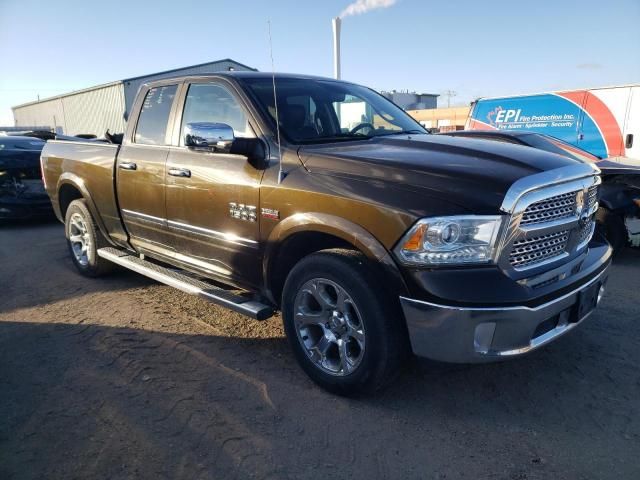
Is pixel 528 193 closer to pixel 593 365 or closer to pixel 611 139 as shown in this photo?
pixel 593 365

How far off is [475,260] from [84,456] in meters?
2.20

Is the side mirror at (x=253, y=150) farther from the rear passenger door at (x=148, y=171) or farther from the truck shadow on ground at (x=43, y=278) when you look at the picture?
the truck shadow on ground at (x=43, y=278)

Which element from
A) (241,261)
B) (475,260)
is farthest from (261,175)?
(475,260)

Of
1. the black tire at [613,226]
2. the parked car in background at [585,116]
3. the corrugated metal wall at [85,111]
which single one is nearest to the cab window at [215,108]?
the black tire at [613,226]

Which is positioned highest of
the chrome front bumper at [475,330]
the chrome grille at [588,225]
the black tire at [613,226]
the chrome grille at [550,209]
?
the chrome grille at [550,209]

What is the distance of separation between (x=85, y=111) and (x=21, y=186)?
2712cm

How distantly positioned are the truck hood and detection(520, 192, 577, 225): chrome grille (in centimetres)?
18

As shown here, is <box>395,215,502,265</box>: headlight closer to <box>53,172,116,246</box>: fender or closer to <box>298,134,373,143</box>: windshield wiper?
<box>298,134,373,143</box>: windshield wiper

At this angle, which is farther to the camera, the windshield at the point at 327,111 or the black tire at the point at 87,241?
the black tire at the point at 87,241

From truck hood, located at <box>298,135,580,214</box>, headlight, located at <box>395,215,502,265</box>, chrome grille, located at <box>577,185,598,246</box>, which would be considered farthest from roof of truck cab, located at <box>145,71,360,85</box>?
chrome grille, located at <box>577,185,598,246</box>

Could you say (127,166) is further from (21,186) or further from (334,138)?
(21,186)

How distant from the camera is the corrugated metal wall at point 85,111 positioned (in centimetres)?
2759

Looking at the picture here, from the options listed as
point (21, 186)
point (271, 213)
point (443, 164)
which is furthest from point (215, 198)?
point (21, 186)

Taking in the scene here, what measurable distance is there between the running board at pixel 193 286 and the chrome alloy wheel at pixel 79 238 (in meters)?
0.48
